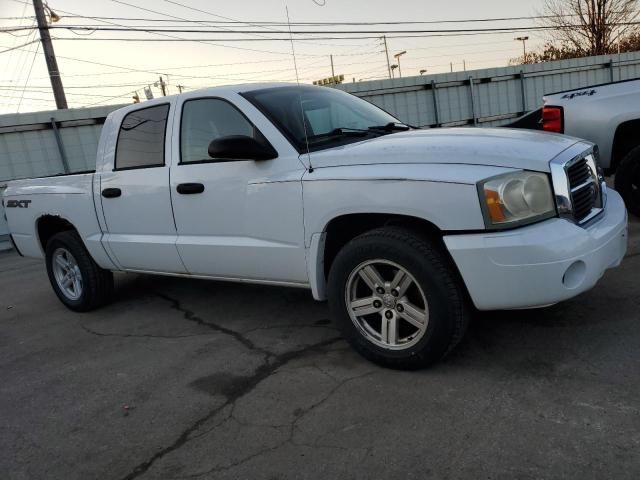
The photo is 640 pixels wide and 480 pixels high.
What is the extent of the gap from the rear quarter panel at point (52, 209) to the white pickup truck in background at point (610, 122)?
15.3 feet

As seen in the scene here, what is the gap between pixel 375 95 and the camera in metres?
15.2

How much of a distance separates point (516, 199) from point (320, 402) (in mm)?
1502

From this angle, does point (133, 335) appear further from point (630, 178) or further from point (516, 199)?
point (630, 178)

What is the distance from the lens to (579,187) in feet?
10.3

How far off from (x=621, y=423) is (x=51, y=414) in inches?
122

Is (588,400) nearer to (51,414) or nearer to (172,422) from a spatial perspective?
(172,422)

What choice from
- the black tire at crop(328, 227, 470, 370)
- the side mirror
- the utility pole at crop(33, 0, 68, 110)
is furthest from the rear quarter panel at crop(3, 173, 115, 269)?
the utility pole at crop(33, 0, 68, 110)

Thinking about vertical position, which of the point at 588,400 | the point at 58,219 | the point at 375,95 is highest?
the point at 375,95

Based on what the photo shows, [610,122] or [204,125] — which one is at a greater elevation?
[204,125]

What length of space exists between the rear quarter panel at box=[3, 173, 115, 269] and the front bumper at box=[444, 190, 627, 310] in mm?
3430

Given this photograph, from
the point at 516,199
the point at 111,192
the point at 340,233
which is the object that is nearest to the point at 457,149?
the point at 516,199

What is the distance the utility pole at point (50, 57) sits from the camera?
62.4 ft

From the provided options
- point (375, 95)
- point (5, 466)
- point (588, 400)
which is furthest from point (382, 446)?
point (375, 95)

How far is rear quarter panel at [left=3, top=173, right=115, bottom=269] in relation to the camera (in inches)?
196
